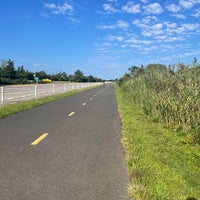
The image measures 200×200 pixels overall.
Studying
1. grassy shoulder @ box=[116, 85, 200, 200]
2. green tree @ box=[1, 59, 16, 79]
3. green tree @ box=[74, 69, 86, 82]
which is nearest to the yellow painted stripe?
grassy shoulder @ box=[116, 85, 200, 200]

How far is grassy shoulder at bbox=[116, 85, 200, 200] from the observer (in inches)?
202

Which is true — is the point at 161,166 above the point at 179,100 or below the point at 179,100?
below

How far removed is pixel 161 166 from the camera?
6.79 metres

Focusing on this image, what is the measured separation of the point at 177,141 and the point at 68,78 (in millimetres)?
154618

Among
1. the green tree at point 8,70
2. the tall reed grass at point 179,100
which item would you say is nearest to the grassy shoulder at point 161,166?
the tall reed grass at point 179,100

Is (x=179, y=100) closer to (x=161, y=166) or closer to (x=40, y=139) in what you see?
(x=40, y=139)

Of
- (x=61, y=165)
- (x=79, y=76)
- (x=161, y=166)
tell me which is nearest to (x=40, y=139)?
(x=61, y=165)

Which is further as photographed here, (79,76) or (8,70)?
(79,76)

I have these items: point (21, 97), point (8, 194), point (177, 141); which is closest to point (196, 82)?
point (177, 141)

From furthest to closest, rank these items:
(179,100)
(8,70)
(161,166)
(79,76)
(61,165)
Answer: (79,76), (8,70), (179,100), (161,166), (61,165)

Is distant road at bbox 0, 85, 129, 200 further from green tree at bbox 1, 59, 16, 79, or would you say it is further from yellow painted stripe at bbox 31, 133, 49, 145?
green tree at bbox 1, 59, 16, 79

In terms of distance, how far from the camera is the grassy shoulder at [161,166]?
5.14 meters

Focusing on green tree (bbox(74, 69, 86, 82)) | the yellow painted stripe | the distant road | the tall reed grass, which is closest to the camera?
the distant road

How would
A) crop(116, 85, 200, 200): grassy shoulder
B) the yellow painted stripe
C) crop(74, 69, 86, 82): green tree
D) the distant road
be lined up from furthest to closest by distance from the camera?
crop(74, 69, 86, 82): green tree < the yellow painted stripe < crop(116, 85, 200, 200): grassy shoulder < the distant road
